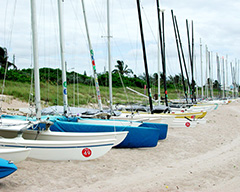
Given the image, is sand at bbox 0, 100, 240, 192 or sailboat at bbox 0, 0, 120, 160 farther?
sailboat at bbox 0, 0, 120, 160

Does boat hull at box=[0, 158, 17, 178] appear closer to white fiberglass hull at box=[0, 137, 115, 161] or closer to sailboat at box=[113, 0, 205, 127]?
white fiberglass hull at box=[0, 137, 115, 161]

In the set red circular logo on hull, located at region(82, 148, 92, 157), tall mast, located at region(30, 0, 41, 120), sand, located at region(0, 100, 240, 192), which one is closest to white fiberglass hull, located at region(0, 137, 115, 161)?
red circular logo on hull, located at region(82, 148, 92, 157)

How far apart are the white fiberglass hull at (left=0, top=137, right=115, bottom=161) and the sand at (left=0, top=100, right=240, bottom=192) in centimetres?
19

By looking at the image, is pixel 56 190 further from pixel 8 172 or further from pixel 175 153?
pixel 175 153

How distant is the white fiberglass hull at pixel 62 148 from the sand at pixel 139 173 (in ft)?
0.63

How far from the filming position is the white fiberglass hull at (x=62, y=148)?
8633mm

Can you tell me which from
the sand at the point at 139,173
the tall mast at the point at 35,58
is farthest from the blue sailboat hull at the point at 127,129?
the tall mast at the point at 35,58

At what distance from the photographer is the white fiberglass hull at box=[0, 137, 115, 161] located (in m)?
8.63

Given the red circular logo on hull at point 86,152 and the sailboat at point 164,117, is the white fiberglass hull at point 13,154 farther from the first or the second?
the sailboat at point 164,117

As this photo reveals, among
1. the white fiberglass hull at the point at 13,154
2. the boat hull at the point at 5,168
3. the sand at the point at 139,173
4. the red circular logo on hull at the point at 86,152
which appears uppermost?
the white fiberglass hull at the point at 13,154

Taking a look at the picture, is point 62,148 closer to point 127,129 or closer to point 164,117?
point 127,129

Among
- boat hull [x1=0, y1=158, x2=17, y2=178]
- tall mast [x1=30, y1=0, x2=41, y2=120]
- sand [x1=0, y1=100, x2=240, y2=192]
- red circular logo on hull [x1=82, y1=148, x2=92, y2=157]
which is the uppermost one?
tall mast [x1=30, y1=0, x2=41, y2=120]

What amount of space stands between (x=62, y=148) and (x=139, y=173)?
7.59ft

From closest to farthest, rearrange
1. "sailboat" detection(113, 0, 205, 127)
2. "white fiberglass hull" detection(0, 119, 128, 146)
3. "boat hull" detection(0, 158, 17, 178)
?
"boat hull" detection(0, 158, 17, 178) < "white fiberglass hull" detection(0, 119, 128, 146) < "sailboat" detection(113, 0, 205, 127)
